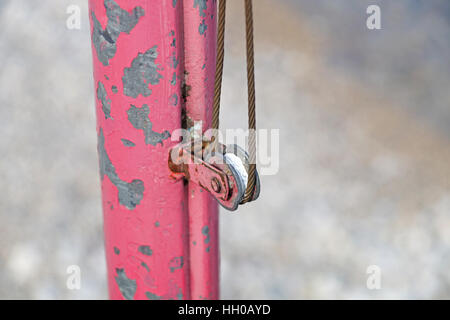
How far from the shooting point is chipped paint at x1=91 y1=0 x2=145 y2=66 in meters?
0.49

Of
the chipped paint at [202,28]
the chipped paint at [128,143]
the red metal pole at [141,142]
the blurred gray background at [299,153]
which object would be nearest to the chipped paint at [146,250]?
the red metal pole at [141,142]

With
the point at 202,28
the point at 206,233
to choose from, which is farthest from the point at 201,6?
the point at 206,233

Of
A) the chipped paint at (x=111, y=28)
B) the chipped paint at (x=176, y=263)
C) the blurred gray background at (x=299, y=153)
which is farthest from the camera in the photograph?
the blurred gray background at (x=299, y=153)

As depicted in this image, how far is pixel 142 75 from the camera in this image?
20.0 inches

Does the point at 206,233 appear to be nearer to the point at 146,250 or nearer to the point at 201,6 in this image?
the point at 146,250

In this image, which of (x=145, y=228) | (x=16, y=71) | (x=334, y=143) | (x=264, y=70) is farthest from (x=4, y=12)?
(x=145, y=228)

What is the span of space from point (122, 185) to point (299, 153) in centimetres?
107

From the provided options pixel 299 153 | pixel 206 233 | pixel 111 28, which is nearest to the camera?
pixel 111 28

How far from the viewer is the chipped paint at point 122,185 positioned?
21.8 inches

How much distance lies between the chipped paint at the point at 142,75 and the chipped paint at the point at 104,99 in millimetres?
25

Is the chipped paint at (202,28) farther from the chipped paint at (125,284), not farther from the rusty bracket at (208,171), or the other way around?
the chipped paint at (125,284)

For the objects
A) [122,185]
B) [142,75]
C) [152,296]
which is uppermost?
[142,75]

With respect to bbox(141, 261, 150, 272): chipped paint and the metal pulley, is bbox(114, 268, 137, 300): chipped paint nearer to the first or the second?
bbox(141, 261, 150, 272): chipped paint

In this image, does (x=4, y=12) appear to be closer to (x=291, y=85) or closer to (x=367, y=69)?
(x=291, y=85)
